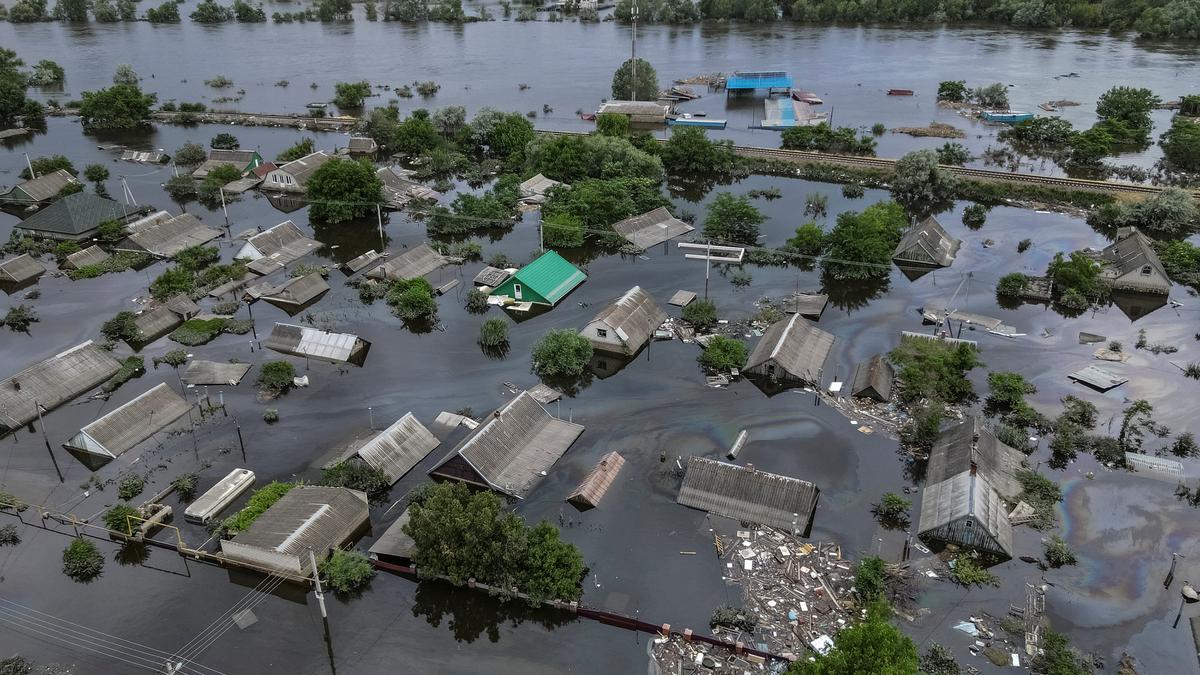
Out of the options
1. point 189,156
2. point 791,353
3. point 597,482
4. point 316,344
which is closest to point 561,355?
point 597,482

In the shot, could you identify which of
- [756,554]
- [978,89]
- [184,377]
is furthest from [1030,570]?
[978,89]

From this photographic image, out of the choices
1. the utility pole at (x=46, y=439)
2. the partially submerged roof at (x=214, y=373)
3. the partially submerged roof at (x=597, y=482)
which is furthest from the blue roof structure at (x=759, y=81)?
the utility pole at (x=46, y=439)

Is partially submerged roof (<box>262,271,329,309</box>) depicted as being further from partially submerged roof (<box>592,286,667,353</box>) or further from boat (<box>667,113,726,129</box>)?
boat (<box>667,113,726,129</box>)

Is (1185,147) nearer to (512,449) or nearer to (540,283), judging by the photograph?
(540,283)

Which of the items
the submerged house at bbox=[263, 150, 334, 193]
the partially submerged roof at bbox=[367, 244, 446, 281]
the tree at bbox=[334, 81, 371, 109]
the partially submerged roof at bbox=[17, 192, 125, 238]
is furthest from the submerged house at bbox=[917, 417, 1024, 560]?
the tree at bbox=[334, 81, 371, 109]

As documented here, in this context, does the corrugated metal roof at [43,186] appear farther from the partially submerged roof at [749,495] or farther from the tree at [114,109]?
the partially submerged roof at [749,495]

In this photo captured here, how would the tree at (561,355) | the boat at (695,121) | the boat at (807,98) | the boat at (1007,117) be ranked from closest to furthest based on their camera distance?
the tree at (561,355)
the boat at (695,121)
the boat at (1007,117)
the boat at (807,98)

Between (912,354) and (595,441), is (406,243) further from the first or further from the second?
(912,354)
